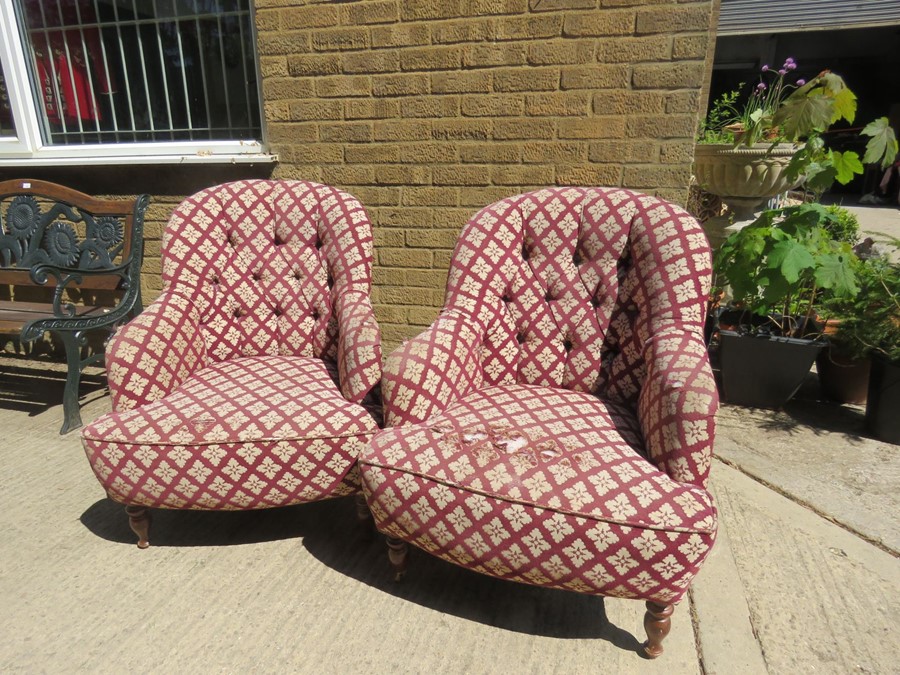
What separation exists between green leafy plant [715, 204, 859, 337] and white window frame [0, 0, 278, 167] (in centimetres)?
256

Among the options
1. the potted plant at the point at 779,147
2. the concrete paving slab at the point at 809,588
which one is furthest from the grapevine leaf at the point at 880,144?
the concrete paving slab at the point at 809,588

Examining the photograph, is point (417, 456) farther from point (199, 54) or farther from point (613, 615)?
point (199, 54)

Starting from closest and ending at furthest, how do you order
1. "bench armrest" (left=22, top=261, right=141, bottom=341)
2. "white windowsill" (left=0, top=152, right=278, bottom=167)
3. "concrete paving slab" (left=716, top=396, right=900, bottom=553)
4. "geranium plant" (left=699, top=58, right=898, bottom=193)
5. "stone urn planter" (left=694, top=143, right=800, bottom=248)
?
"concrete paving slab" (left=716, top=396, right=900, bottom=553), "bench armrest" (left=22, top=261, right=141, bottom=341), "geranium plant" (left=699, top=58, right=898, bottom=193), "white windowsill" (left=0, top=152, right=278, bottom=167), "stone urn planter" (left=694, top=143, right=800, bottom=248)

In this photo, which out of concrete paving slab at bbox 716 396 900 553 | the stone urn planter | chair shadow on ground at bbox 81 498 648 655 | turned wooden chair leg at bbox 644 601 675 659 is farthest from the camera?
the stone urn planter

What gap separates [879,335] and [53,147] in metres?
4.79

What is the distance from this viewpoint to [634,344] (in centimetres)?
206

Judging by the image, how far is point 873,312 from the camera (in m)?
2.77

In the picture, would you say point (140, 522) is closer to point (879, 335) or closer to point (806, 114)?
point (879, 335)

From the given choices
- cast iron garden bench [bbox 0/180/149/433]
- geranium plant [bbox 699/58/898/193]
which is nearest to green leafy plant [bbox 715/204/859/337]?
geranium plant [bbox 699/58/898/193]

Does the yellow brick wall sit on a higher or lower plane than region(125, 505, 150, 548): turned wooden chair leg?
higher

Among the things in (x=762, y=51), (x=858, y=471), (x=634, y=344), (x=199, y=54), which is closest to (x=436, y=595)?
(x=634, y=344)

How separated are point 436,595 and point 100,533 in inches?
49.8

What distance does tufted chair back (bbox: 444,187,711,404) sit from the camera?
82.4 inches

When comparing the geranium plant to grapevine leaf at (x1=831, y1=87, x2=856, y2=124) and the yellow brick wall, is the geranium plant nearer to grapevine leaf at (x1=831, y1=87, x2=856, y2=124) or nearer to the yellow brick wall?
grapevine leaf at (x1=831, y1=87, x2=856, y2=124)
